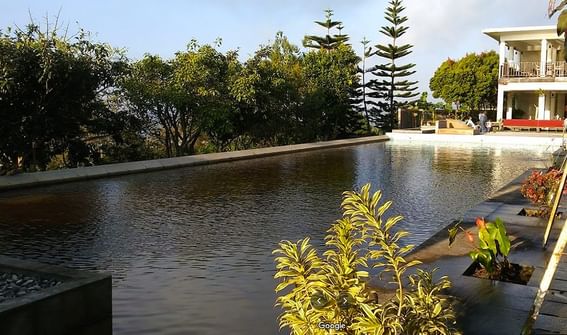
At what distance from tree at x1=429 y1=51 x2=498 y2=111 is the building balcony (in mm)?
4961

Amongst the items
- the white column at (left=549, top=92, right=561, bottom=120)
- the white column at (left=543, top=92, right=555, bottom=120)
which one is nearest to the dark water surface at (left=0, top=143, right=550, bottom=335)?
the white column at (left=543, top=92, right=555, bottom=120)

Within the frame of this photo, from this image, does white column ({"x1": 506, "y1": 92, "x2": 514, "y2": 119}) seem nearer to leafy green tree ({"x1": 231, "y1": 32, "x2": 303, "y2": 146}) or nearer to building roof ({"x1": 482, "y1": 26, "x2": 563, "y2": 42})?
building roof ({"x1": 482, "y1": 26, "x2": 563, "y2": 42})

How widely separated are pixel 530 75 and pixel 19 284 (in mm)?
30587

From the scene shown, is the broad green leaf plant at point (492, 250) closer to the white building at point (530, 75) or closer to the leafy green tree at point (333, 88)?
the leafy green tree at point (333, 88)

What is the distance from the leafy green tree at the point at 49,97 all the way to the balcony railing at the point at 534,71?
22.6 metres

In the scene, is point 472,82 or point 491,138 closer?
point 491,138

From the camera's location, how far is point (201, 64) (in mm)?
16828

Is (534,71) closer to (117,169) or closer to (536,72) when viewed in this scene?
(536,72)

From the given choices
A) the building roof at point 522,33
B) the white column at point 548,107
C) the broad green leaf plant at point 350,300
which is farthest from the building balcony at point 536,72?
the broad green leaf plant at point 350,300

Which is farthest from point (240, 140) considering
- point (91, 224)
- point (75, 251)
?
point (75, 251)

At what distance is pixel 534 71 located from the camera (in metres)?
30.3

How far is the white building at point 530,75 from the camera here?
94.0 feet

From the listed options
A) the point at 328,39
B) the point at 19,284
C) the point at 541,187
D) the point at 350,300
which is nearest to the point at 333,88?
the point at 328,39

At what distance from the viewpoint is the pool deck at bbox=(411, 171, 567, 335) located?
3.62 metres
